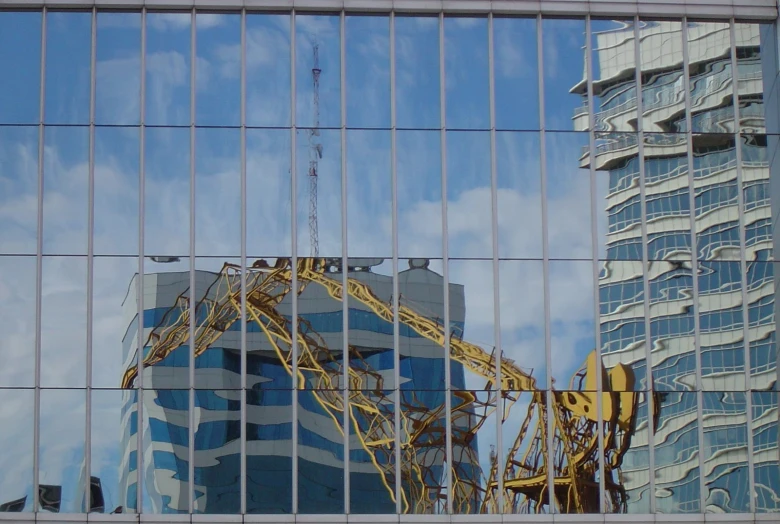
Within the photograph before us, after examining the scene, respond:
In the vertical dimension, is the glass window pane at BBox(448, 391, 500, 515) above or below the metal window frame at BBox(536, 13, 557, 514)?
below

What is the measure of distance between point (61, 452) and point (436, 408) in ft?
24.0

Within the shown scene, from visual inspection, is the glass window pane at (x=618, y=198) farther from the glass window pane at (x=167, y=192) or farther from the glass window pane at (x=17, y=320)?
the glass window pane at (x=17, y=320)

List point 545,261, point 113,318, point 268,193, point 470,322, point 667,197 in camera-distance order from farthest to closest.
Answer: point 667,197 → point 268,193 → point 545,261 → point 470,322 → point 113,318

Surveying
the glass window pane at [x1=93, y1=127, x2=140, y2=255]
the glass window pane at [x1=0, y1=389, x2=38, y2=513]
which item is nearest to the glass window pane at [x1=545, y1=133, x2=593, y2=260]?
the glass window pane at [x1=93, y1=127, x2=140, y2=255]

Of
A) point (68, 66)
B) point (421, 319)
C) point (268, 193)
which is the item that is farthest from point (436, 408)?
point (68, 66)

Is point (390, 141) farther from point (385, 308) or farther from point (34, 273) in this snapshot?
point (34, 273)

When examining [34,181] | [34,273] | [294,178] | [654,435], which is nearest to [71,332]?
[34,273]

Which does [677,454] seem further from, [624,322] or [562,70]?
[562,70]

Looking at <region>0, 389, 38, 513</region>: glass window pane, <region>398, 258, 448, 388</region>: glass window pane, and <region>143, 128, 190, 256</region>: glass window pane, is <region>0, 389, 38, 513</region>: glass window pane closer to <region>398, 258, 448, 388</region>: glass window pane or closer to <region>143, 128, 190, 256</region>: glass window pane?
<region>143, 128, 190, 256</region>: glass window pane

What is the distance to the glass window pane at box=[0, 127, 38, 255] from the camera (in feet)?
85.5

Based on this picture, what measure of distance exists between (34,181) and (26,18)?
348cm

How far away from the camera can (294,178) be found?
26.4 m

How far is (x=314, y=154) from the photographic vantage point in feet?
87.2

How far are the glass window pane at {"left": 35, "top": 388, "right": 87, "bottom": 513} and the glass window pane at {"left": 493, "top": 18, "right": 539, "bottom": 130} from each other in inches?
401
